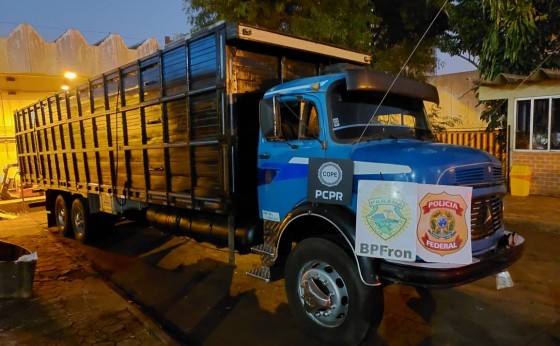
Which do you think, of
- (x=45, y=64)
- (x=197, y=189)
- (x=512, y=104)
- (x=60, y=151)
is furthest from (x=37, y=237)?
(x=512, y=104)

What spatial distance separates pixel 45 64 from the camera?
Answer: 13.9 m

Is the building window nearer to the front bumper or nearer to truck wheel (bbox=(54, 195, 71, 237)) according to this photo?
the front bumper

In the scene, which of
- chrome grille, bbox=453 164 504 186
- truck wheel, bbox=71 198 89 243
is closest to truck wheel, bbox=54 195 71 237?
truck wheel, bbox=71 198 89 243

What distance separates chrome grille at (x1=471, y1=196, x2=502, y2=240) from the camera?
3.52m

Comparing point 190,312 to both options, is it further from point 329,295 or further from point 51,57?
point 51,57

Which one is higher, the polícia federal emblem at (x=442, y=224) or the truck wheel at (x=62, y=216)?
the polícia federal emblem at (x=442, y=224)

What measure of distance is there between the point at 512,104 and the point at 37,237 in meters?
12.2

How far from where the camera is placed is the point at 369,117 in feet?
13.5

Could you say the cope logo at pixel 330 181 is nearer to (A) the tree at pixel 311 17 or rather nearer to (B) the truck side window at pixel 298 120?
(B) the truck side window at pixel 298 120

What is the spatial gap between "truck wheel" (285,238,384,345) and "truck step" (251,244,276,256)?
0.34 m

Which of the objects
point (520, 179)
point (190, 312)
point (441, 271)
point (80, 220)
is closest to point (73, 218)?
point (80, 220)

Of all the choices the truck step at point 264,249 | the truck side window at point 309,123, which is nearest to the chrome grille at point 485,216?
the truck side window at point 309,123

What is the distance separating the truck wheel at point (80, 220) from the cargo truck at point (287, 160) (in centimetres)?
127

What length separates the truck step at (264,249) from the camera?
441cm
